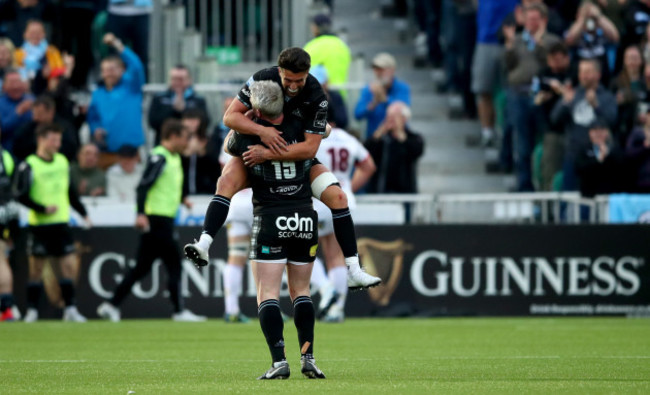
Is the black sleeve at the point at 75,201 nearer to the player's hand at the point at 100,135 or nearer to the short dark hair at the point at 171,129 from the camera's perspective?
the short dark hair at the point at 171,129

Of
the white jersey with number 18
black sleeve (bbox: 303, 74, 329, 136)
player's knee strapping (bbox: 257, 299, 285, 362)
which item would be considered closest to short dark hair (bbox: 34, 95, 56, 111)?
the white jersey with number 18

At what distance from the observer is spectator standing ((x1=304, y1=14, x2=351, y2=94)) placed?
19172mm

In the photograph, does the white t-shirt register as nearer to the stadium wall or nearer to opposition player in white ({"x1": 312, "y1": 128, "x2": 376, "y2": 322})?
the stadium wall

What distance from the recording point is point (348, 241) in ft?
32.0

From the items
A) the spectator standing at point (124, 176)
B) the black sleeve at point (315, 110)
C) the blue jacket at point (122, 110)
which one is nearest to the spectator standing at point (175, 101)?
the blue jacket at point (122, 110)

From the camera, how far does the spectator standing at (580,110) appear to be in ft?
63.2

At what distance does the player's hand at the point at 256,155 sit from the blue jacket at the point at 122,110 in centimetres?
1104

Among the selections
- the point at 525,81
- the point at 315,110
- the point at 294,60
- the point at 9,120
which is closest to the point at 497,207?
the point at 525,81

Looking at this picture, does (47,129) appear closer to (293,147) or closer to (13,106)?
(13,106)

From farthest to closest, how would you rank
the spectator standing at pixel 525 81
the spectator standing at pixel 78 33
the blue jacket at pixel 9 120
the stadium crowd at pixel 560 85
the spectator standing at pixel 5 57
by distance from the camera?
the spectator standing at pixel 78 33 < the spectator standing at pixel 525 81 < the spectator standing at pixel 5 57 < the blue jacket at pixel 9 120 < the stadium crowd at pixel 560 85

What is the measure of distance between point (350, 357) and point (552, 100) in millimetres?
9421

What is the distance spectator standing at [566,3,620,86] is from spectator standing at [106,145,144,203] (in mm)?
6611

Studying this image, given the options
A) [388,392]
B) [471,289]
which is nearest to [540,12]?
[471,289]

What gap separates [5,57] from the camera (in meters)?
20.1
